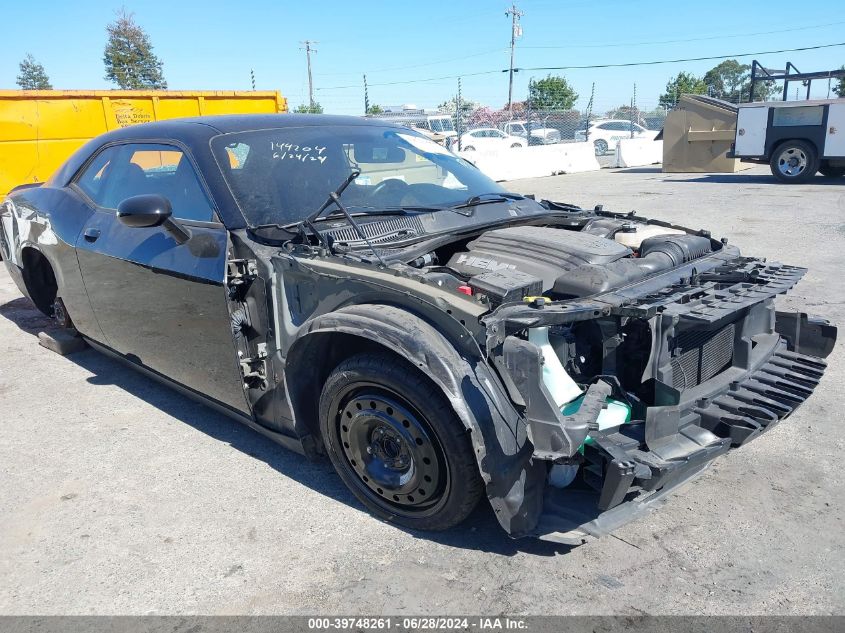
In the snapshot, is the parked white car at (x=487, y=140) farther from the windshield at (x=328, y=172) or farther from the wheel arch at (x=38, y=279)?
the windshield at (x=328, y=172)

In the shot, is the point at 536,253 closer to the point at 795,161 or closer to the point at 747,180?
the point at 795,161

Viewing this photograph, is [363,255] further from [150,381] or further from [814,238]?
[814,238]

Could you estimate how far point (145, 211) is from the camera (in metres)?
2.98

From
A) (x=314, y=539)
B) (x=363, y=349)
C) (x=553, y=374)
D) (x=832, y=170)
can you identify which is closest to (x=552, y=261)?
(x=553, y=374)

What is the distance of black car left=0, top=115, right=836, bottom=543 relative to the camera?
236 cm

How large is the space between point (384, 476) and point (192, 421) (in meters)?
1.63

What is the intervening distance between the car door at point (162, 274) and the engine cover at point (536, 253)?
1150 millimetres

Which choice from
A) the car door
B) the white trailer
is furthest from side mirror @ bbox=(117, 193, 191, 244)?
the white trailer

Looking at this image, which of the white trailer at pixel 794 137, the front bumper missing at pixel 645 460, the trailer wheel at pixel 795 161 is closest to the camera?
the front bumper missing at pixel 645 460

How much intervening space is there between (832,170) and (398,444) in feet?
55.3

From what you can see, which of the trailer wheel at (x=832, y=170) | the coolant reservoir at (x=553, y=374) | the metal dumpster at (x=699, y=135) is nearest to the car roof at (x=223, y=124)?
the coolant reservoir at (x=553, y=374)

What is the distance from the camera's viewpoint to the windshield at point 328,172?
3.26 metres

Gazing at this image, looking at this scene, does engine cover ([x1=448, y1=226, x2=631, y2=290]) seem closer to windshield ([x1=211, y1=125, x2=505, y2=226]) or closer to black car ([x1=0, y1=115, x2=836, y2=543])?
black car ([x1=0, y1=115, x2=836, y2=543])

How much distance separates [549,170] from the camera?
20.2 metres
